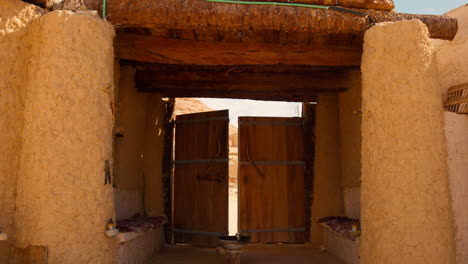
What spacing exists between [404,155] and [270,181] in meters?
3.29

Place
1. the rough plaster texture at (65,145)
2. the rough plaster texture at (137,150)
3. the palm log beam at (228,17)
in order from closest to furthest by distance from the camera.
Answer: the rough plaster texture at (65,145) < the palm log beam at (228,17) < the rough plaster texture at (137,150)

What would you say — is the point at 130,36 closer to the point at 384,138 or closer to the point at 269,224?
the point at 384,138

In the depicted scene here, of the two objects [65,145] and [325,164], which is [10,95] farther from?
[325,164]

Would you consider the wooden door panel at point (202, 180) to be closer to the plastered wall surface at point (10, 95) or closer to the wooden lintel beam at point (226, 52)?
the wooden lintel beam at point (226, 52)

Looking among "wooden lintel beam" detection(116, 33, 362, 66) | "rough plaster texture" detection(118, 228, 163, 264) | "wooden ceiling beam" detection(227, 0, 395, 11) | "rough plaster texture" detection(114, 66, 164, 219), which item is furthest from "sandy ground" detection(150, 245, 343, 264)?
"wooden ceiling beam" detection(227, 0, 395, 11)

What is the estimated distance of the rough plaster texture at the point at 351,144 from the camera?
5492mm

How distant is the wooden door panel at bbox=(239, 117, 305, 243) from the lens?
664cm

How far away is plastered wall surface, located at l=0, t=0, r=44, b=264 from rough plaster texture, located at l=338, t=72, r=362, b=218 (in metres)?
3.69

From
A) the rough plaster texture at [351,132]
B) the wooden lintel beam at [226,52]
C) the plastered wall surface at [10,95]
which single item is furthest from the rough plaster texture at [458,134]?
the plastered wall surface at [10,95]

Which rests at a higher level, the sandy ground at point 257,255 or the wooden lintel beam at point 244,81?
the wooden lintel beam at point 244,81

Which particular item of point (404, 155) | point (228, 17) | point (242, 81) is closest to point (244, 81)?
point (242, 81)

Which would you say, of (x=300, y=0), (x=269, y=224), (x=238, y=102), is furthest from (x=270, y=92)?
(x=238, y=102)

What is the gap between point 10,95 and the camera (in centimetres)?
335

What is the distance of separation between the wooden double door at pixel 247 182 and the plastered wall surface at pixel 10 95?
3551 millimetres
